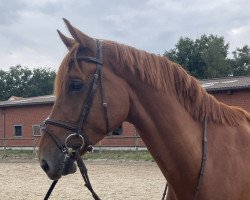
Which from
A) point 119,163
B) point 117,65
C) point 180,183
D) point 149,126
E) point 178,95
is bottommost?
point 119,163

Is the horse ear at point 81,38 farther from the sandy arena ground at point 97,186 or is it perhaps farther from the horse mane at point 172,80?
the sandy arena ground at point 97,186

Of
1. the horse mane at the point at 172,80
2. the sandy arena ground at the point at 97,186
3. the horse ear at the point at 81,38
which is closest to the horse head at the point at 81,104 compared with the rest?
the horse ear at the point at 81,38

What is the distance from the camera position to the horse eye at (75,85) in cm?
275

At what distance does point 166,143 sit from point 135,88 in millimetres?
483

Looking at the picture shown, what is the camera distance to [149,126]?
290 cm

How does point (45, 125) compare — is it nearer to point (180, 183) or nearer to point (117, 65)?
point (117, 65)

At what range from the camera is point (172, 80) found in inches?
117

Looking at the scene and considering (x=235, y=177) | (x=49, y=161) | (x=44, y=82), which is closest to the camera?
(x=49, y=161)

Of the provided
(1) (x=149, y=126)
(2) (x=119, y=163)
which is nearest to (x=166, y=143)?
(1) (x=149, y=126)

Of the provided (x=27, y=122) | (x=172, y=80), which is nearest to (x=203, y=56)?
(x=27, y=122)

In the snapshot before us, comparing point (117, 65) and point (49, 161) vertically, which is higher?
point (117, 65)

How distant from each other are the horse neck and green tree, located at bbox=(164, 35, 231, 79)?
54.4m

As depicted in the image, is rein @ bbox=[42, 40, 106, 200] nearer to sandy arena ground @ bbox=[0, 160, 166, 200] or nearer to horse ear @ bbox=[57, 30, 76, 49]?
horse ear @ bbox=[57, 30, 76, 49]

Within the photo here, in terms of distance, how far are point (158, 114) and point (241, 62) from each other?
193 ft
